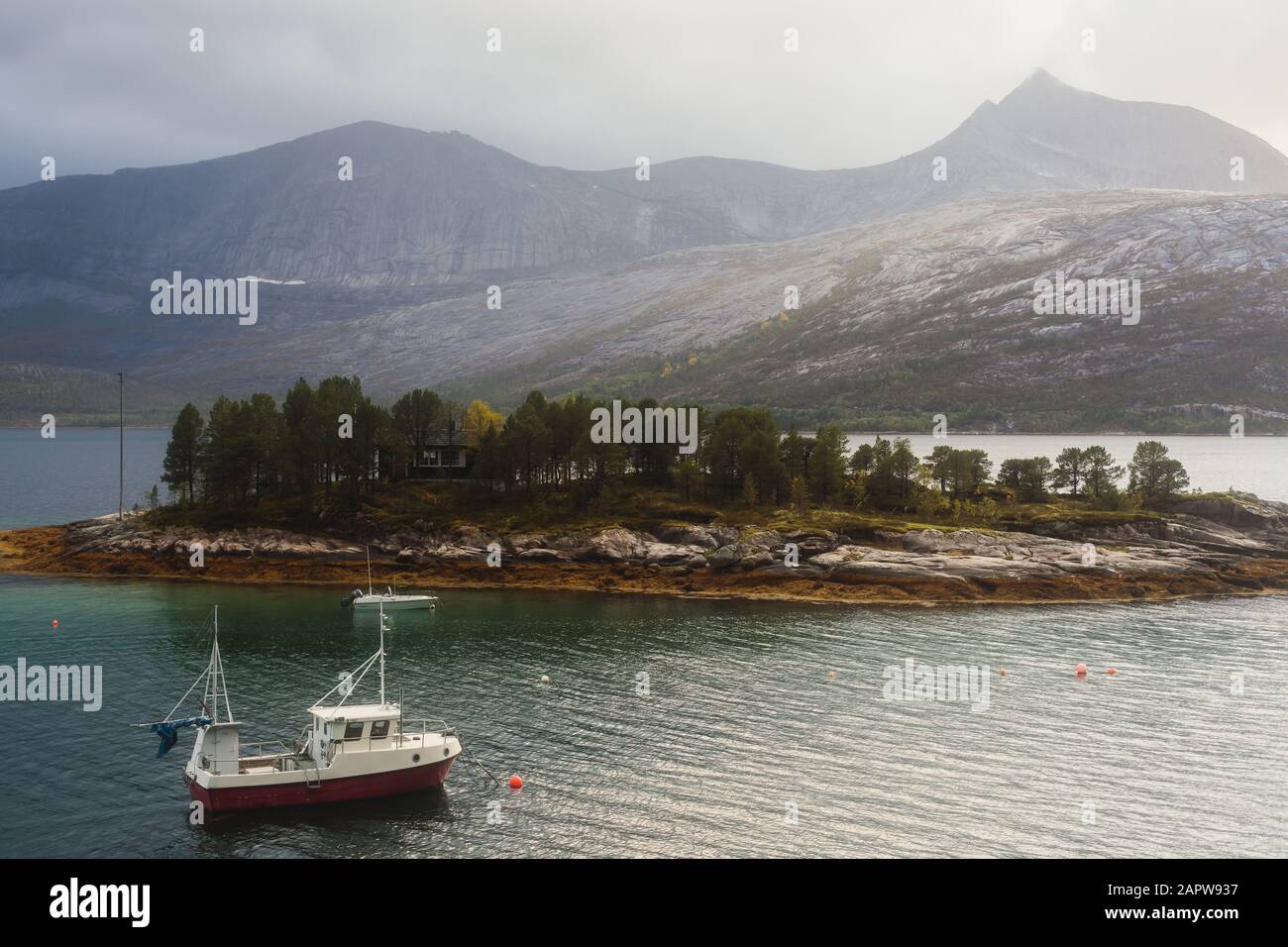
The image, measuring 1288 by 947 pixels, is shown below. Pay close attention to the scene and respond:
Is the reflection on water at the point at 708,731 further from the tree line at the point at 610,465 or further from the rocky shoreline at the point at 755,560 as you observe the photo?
the tree line at the point at 610,465

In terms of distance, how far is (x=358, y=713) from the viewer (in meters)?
53.5

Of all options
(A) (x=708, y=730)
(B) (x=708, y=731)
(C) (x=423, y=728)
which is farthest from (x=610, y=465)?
(C) (x=423, y=728)

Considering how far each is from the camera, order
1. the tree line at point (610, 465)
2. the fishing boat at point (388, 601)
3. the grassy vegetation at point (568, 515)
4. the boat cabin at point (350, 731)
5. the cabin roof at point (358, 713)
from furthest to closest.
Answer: the tree line at point (610, 465) → the grassy vegetation at point (568, 515) → the fishing boat at point (388, 601) → the cabin roof at point (358, 713) → the boat cabin at point (350, 731)

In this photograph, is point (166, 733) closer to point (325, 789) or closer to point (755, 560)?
point (325, 789)

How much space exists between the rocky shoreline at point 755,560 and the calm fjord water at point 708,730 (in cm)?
1023

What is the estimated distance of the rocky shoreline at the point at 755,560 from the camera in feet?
371

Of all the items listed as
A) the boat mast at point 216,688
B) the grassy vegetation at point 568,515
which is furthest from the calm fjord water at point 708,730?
the grassy vegetation at point 568,515

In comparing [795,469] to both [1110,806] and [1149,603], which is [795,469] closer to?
[1149,603]

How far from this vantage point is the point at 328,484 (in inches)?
5556

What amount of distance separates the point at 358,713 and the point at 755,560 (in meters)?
70.4

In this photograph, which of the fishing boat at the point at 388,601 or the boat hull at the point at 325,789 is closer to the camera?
the boat hull at the point at 325,789

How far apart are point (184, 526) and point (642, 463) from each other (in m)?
65.4

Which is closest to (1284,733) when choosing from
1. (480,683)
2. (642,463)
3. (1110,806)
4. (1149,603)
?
(1110,806)

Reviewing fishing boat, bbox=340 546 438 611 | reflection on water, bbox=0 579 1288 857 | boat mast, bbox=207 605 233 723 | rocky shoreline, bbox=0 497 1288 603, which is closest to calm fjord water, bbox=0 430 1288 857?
reflection on water, bbox=0 579 1288 857
